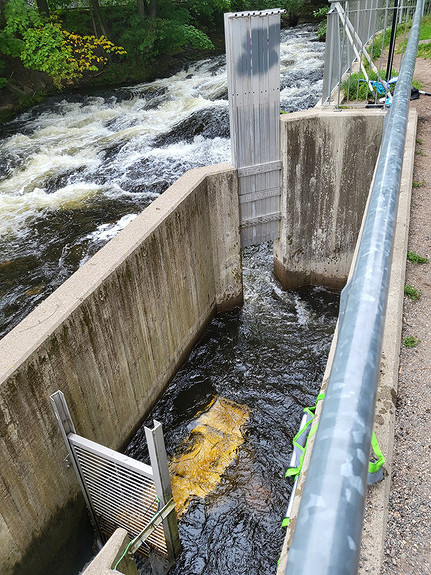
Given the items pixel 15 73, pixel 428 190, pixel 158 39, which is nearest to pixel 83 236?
pixel 428 190

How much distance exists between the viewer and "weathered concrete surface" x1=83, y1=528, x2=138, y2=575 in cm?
322

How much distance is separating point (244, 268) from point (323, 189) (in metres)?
2.23

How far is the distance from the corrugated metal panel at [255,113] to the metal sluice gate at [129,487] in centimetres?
460

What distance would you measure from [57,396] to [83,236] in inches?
230

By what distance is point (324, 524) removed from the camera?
568mm

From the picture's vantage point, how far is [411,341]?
288cm

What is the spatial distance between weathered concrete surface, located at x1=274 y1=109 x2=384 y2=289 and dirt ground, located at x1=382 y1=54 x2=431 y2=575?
428 centimetres

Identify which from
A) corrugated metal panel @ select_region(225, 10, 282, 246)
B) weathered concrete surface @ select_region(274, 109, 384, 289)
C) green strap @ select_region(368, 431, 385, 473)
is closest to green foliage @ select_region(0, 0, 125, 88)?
corrugated metal panel @ select_region(225, 10, 282, 246)

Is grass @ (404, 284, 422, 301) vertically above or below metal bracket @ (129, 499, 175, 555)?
above

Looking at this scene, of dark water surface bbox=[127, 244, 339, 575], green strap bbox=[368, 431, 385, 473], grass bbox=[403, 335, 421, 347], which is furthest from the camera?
dark water surface bbox=[127, 244, 339, 575]

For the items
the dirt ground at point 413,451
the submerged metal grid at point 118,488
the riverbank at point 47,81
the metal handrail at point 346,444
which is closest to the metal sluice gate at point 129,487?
the submerged metal grid at point 118,488

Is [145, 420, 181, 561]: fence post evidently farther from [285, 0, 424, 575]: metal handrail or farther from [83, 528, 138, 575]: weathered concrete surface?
[285, 0, 424, 575]: metal handrail

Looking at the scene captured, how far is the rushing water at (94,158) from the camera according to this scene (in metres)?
9.13

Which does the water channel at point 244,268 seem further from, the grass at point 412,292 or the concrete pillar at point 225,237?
the grass at point 412,292
